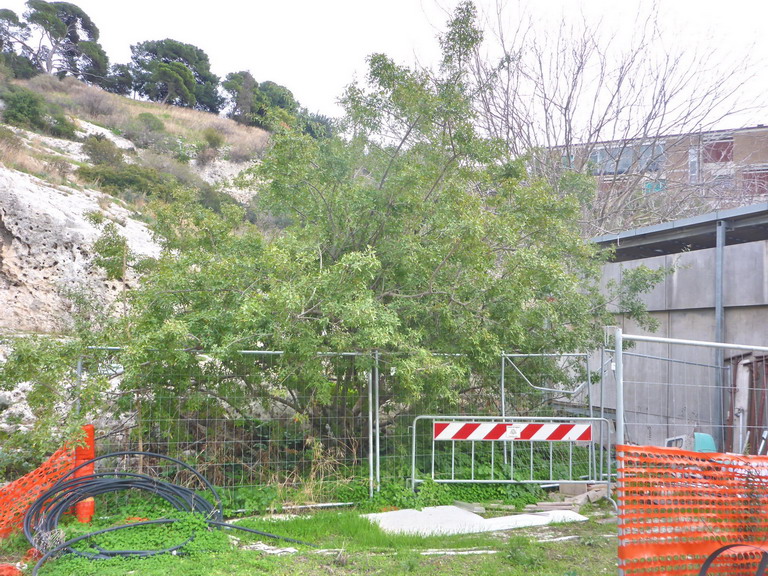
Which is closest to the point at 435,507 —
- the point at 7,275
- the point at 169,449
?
the point at 169,449

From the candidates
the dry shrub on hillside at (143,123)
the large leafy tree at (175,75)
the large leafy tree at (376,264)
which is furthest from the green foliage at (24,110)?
the large leafy tree at (376,264)

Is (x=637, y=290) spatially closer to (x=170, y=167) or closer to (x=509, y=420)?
(x=509, y=420)

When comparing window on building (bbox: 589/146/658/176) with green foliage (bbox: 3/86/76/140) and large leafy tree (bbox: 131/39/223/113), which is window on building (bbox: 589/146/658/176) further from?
large leafy tree (bbox: 131/39/223/113)

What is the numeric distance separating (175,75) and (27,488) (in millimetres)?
48642

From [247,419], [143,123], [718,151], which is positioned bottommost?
[247,419]

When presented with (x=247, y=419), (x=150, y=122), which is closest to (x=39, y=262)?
(x=247, y=419)

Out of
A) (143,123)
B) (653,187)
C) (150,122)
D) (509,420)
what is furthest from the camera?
(150,122)

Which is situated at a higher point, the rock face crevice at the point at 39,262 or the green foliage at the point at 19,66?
the green foliage at the point at 19,66

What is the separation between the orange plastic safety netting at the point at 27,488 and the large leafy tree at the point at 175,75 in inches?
1895

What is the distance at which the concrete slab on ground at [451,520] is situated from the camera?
629 cm

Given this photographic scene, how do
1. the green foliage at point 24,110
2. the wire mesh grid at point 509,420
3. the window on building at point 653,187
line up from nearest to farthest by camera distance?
the wire mesh grid at point 509,420, the window on building at point 653,187, the green foliage at point 24,110

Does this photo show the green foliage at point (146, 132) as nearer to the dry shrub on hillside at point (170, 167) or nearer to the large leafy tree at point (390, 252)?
the dry shrub on hillside at point (170, 167)

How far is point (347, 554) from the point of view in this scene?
210 inches

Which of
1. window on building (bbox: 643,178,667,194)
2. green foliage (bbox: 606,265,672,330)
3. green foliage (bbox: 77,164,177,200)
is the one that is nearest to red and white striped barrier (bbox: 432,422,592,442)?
green foliage (bbox: 606,265,672,330)
